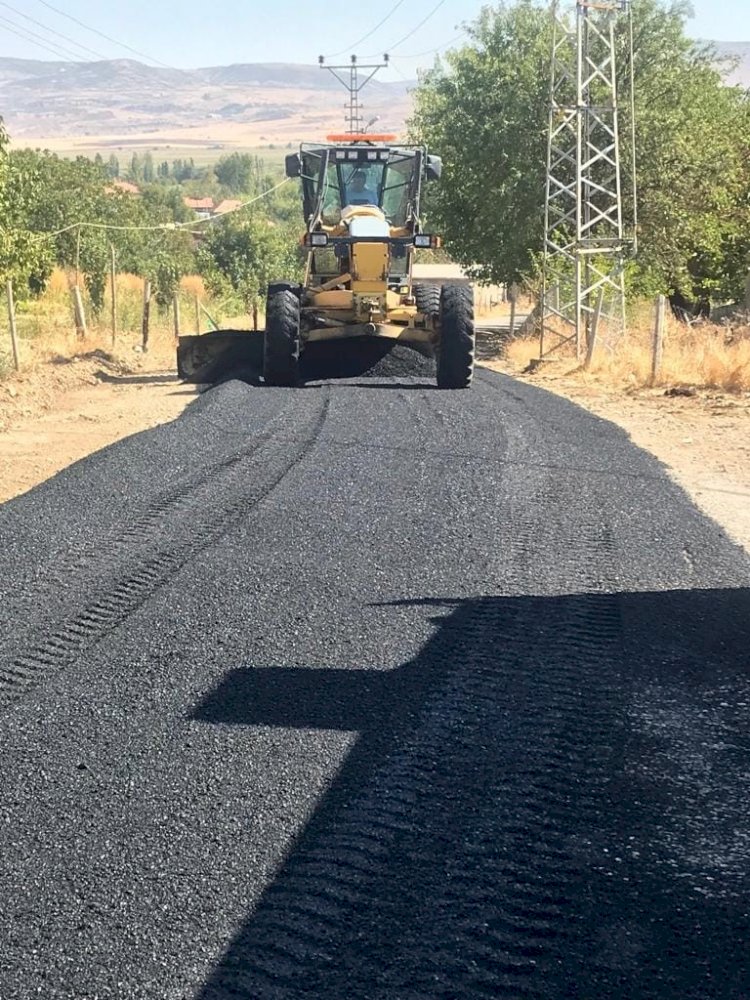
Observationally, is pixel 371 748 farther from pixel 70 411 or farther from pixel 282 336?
pixel 70 411

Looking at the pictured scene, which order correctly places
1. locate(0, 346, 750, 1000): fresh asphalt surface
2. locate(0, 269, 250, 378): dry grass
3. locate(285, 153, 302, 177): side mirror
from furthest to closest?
1. locate(0, 269, 250, 378): dry grass
2. locate(285, 153, 302, 177): side mirror
3. locate(0, 346, 750, 1000): fresh asphalt surface

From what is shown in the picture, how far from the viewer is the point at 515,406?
15.4m

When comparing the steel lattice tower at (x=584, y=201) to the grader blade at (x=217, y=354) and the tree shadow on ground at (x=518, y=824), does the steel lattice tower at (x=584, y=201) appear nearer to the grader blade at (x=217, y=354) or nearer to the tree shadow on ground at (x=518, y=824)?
the grader blade at (x=217, y=354)

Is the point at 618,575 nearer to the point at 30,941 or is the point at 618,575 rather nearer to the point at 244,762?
the point at 244,762

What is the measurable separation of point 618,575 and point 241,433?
6113 mm

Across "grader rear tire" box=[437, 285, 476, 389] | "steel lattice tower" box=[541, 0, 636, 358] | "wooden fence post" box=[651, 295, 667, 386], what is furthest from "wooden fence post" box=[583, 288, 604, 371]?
"grader rear tire" box=[437, 285, 476, 389]

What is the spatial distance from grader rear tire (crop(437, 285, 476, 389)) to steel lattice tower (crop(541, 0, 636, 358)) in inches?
188

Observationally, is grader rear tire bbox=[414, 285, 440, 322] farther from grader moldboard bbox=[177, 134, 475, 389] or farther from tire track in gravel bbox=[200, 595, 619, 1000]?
tire track in gravel bbox=[200, 595, 619, 1000]

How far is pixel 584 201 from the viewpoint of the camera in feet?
81.7

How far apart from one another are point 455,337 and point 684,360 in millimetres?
4287

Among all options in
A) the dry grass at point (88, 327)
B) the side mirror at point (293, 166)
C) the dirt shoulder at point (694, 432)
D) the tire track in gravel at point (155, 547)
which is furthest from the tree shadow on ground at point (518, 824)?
the dry grass at point (88, 327)

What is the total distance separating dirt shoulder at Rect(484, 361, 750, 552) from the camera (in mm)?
10328

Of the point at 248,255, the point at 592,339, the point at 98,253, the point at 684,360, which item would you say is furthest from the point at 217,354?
the point at 248,255

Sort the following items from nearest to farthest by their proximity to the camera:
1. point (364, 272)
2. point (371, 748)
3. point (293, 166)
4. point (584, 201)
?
point (371, 748), point (364, 272), point (293, 166), point (584, 201)
